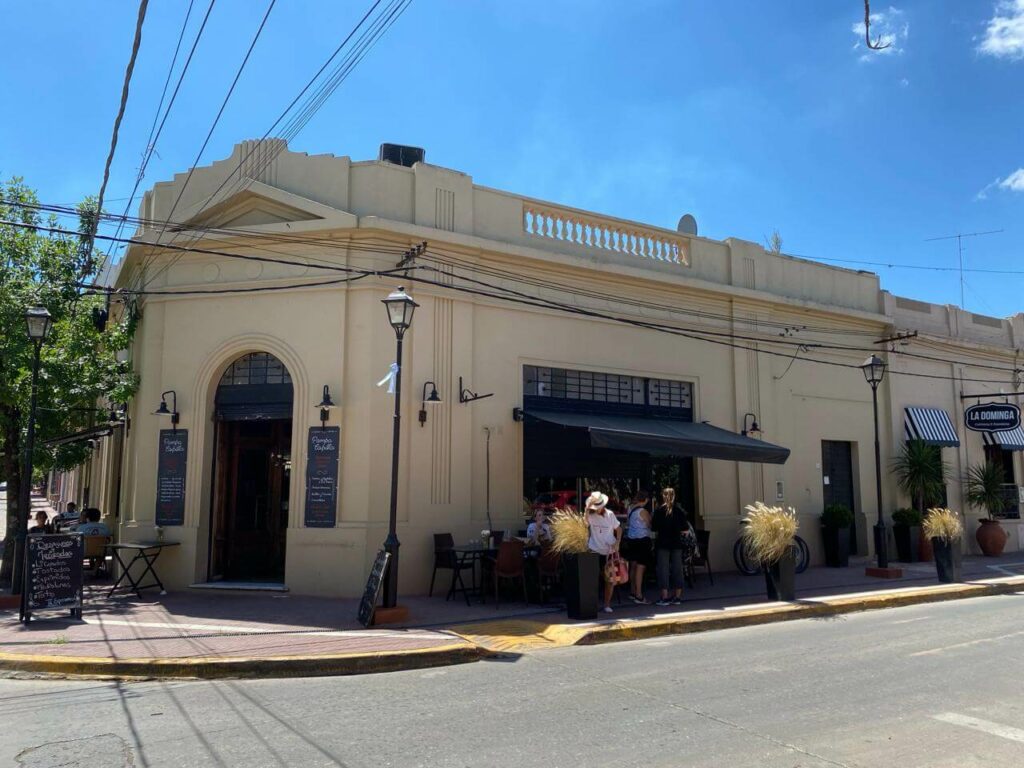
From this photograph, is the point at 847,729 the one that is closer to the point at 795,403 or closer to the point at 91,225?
the point at 795,403

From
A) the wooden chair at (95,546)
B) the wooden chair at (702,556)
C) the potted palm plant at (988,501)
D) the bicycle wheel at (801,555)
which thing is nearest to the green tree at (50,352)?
the wooden chair at (95,546)

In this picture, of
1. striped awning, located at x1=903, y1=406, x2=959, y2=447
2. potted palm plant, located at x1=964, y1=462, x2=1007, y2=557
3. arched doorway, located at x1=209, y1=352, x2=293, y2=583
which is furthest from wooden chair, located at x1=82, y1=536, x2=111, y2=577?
potted palm plant, located at x1=964, y1=462, x2=1007, y2=557

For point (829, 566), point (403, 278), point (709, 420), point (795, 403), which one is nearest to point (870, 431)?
point (795, 403)

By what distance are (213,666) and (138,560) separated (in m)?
5.92

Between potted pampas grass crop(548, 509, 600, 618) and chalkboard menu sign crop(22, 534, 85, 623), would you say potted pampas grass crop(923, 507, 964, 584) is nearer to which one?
potted pampas grass crop(548, 509, 600, 618)

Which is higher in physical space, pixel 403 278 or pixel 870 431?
pixel 403 278

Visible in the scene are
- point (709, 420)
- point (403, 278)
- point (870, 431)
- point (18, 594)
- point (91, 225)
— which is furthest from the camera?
point (870, 431)

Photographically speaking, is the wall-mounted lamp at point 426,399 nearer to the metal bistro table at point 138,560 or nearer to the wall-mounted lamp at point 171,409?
the wall-mounted lamp at point 171,409

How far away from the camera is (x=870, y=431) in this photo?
18719mm

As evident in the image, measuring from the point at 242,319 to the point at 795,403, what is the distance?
11481 millimetres

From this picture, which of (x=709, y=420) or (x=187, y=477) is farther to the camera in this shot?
(x=709, y=420)

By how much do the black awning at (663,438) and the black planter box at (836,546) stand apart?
3.58m

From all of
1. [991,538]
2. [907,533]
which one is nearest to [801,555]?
[907,533]

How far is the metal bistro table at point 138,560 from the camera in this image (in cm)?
1202
